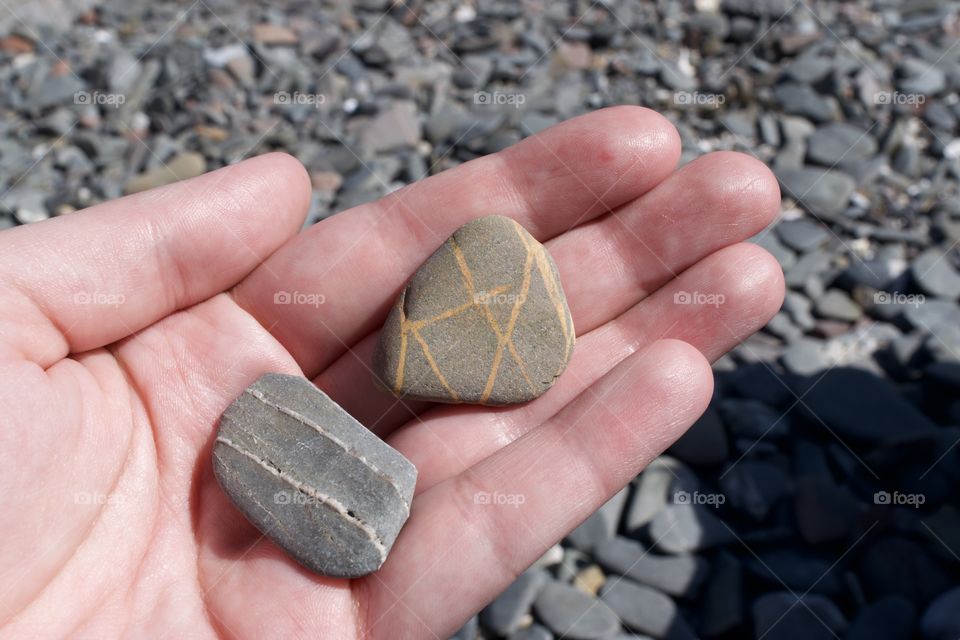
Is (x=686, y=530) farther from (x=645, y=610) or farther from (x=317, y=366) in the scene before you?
(x=317, y=366)

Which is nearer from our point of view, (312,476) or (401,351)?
(312,476)

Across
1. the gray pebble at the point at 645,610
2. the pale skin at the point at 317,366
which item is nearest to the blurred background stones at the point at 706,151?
the gray pebble at the point at 645,610

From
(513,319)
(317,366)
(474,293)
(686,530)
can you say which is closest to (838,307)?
(686,530)

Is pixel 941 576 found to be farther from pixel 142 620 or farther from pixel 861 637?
pixel 142 620

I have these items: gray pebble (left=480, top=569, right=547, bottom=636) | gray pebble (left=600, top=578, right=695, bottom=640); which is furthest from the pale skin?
gray pebble (left=600, top=578, right=695, bottom=640)

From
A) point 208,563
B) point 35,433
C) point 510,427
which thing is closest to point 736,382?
point 510,427

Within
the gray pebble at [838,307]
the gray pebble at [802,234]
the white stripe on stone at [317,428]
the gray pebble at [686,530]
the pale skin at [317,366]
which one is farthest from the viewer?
the gray pebble at [802,234]

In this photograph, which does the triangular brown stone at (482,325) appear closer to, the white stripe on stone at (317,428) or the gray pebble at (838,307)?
the white stripe on stone at (317,428)
